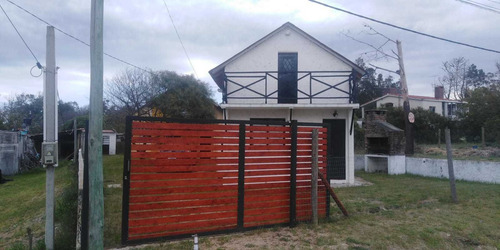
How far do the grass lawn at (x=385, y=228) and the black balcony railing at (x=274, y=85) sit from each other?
14.8 feet

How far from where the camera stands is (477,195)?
8539mm

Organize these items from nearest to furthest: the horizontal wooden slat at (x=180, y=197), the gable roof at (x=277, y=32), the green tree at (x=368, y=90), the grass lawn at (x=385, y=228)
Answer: the horizontal wooden slat at (x=180, y=197) → the grass lawn at (x=385, y=228) → the gable roof at (x=277, y=32) → the green tree at (x=368, y=90)

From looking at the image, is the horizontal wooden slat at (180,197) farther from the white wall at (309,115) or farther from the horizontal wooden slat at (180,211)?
the white wall at (309,115)

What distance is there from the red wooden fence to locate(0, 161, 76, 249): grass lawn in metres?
1.80

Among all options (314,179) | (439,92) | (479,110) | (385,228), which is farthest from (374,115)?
(439,92)

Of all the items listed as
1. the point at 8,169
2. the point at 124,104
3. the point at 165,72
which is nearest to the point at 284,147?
the point at 8,169

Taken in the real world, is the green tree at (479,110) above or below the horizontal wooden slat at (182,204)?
above

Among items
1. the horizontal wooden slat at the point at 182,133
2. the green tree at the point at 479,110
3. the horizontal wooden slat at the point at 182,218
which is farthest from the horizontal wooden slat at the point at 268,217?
the green tree at the point at 479,110

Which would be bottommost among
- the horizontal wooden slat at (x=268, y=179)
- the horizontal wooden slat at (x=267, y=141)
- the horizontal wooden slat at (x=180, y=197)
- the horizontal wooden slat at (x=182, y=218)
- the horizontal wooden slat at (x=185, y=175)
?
the horizontal wooden slat at (x=182, y=218)

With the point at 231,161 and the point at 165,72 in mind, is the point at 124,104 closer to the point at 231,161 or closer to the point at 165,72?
the point at 165,72

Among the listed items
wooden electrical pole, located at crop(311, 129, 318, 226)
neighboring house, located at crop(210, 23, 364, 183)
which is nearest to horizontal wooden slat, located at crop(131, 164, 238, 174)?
wooden electrical pole, located at crop(311, 129, 318, 226)

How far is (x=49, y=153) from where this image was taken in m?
4.40

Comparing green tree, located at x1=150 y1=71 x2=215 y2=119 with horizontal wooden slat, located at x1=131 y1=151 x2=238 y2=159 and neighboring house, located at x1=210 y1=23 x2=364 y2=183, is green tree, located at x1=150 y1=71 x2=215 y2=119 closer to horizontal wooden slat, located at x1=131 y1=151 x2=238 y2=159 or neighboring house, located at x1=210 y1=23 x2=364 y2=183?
neighboring house, located at x1=210 y1=23 x2=364 y2=183

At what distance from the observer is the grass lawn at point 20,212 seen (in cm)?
555
